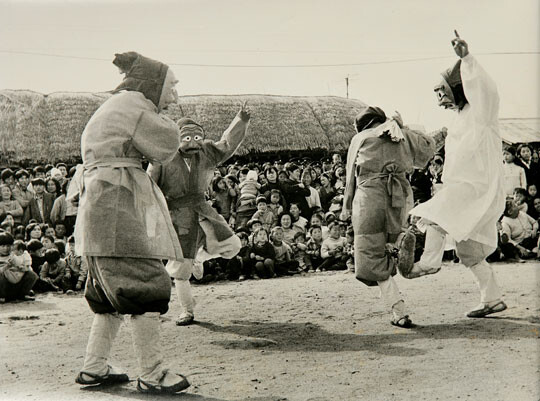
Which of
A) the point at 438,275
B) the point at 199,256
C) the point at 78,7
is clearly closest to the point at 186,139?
the point at 199,256

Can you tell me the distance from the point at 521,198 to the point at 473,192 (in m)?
3.06

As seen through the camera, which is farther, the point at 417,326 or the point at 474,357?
the point at 417,326

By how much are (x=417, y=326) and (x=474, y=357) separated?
3.01ft

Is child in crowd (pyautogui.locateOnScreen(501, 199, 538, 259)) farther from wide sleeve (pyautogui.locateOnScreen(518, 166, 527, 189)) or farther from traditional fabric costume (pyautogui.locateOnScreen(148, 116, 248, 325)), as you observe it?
traditional fabric costume (pyautogui.locateOnScreen(148, 116, 248, 325))

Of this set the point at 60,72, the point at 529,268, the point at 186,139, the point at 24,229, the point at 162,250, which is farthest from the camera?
the point at 24,229

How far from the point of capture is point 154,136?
3.50 metres

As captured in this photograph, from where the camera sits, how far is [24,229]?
7109mm

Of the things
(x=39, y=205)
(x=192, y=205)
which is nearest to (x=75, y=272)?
(x=39, y=205)

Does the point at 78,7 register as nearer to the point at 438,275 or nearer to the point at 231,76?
the point at 231,76

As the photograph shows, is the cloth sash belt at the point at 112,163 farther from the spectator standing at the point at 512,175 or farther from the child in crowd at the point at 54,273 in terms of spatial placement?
the spectator standing at the point at 512,175

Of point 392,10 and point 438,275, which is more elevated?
point 392,10

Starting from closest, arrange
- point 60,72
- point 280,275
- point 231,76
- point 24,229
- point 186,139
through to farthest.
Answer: point 186,139
point 60,72
point 231,76
point 24,229
point 280,275

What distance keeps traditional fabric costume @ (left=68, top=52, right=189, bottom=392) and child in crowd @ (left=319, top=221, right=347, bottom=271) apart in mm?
4464

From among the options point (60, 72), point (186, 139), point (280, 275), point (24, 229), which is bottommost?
point (280, 275)
